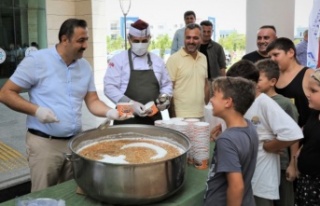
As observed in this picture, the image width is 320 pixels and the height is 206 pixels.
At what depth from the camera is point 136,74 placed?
235 centimetres

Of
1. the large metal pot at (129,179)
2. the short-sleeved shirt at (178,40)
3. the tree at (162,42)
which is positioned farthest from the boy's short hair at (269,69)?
the tree at (162,42)

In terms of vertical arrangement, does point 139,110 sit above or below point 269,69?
below

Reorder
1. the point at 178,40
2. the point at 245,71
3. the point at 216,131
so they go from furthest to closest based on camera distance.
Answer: the point at 178,40 < the point at 216,131 < the point at 245,71

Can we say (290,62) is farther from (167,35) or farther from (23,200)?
(167,35)

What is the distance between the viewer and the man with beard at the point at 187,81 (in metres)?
2.82

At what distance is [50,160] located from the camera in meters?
1.85

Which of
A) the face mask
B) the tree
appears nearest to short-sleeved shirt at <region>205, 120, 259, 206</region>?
the face mask

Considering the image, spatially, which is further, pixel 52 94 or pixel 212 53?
pixel 212 53

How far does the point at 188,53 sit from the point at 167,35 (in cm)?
936

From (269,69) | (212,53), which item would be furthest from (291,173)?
(212,53)

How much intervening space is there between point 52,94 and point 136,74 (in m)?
0.69

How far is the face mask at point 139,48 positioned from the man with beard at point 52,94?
1.70ft

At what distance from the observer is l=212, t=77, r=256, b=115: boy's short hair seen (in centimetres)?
134

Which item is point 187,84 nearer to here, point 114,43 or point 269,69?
point 269,69
